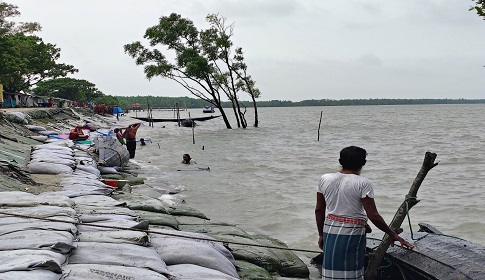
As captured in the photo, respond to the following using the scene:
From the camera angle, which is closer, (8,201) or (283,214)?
(8,201)

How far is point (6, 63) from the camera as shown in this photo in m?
28.6

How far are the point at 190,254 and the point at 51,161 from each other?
6148mm

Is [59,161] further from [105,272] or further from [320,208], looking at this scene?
[320,208]

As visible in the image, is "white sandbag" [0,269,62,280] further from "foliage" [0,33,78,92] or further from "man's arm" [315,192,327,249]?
"foliage" [0,33,78,92]

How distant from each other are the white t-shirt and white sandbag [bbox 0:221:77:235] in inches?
85.9

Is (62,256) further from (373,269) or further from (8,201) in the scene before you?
(373,269)

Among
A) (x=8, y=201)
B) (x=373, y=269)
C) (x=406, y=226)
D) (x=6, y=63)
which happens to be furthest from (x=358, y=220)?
(x=6, y=63)

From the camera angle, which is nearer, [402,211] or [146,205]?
[402,211]

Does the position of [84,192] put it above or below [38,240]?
below

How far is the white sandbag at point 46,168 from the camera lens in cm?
877

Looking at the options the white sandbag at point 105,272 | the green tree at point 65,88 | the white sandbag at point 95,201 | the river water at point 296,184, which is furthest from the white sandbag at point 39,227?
the green tree at point 65,88

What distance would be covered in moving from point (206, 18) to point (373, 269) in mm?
30177

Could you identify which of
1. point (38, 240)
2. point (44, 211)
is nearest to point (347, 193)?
point (38, 240)

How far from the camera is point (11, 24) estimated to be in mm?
37156
